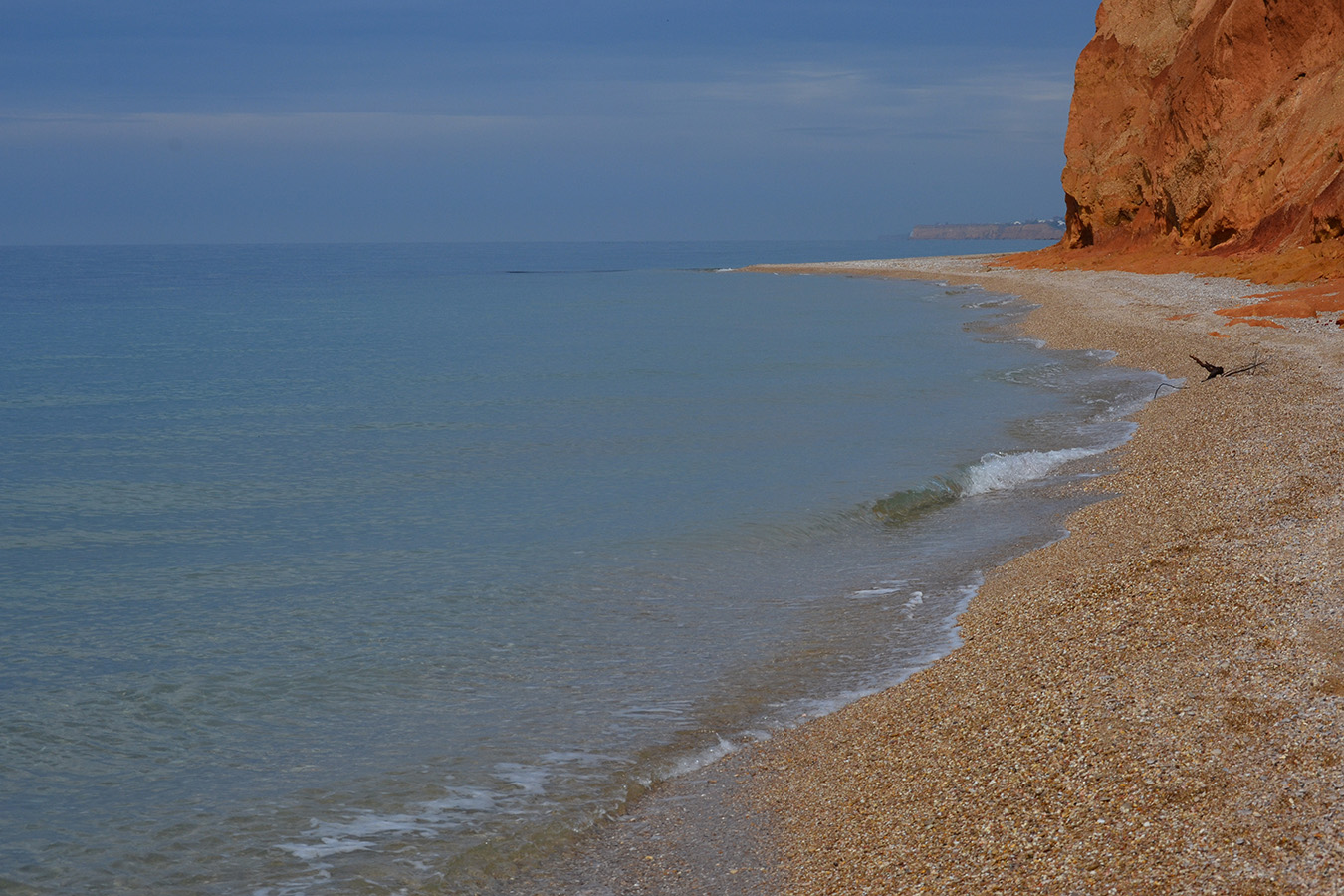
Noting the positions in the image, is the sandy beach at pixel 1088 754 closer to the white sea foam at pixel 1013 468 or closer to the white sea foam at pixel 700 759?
the white sea foam at pixel 700 759

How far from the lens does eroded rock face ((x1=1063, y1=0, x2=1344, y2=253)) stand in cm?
3816

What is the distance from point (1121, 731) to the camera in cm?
566

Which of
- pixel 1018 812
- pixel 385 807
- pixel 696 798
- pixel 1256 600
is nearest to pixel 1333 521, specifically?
pixel 1256 600

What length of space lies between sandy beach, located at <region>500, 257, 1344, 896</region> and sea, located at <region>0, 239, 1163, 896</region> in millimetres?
608

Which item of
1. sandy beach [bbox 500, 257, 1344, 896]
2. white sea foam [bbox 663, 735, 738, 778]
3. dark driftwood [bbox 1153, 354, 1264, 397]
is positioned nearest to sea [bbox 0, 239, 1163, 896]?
white sea foam [bbox 663, 735, 738, 778]

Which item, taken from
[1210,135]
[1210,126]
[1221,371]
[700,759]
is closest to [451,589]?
[700,759]

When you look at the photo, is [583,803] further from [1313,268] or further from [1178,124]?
[1178,124]

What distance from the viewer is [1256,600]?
735cm

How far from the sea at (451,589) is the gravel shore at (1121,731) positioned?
32.3 inches

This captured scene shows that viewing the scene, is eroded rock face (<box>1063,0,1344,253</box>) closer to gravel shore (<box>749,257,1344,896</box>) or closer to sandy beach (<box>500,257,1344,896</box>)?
gravel shore (<box>749,257,1344,896</box>)

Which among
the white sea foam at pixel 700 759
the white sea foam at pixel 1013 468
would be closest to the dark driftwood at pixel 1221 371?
the white sea foam at pixel 1013 468

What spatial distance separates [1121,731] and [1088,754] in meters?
0.30

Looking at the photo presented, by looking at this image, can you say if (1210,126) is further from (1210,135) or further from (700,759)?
(700,759)

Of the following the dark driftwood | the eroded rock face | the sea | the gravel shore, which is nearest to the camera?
the gravel shore
